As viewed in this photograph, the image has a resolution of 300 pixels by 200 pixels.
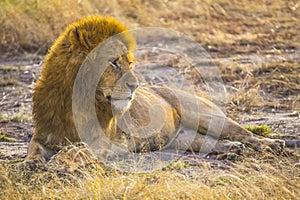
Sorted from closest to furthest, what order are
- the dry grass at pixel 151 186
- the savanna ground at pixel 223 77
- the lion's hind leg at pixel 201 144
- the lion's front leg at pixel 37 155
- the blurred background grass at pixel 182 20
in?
the dry grass at pixel 151 186, the savanna ground at pixel 223 77, the lion's front leg at pixel 37 155, the lion's hind leg at pixel 201 144, the blurred background grass at pixel 182 20

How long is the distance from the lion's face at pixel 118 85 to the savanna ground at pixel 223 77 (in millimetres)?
603

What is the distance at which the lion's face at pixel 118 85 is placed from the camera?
5.60 metres

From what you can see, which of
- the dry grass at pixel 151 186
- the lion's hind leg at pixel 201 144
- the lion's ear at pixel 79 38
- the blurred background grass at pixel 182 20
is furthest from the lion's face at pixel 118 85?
the blurred background grass at pixel 182 20

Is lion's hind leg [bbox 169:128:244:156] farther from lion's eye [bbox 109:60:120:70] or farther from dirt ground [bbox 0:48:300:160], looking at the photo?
lion's eye [bbox 109:60:120:70]

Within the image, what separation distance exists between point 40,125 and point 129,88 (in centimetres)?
78

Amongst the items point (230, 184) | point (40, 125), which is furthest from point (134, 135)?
point (230, 184)

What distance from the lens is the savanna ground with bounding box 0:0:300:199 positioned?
15.1ft

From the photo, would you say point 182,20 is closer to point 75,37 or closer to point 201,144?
point 201,144

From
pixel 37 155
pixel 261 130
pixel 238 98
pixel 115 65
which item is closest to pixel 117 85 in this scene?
pixel 115 65

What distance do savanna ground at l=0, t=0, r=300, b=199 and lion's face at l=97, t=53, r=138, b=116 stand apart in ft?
1.98

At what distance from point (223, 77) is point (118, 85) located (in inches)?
166

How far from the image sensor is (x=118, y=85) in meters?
5.61

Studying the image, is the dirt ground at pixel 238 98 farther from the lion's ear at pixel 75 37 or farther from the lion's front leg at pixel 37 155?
the lion's ear at pixel 75 37

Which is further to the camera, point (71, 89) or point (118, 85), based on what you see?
point (71, 89)
